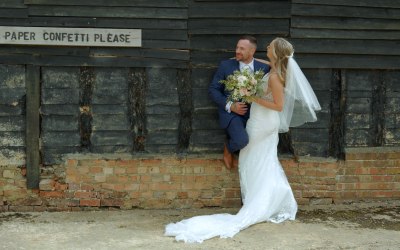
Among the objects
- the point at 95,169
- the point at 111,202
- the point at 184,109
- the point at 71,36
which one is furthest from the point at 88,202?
the point at 71,36

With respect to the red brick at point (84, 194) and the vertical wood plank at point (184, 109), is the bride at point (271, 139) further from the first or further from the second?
the red brick at point (84, 194)

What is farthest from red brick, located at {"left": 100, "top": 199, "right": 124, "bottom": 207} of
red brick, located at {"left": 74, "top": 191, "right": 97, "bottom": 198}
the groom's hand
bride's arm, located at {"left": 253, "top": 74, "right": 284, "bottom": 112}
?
bride's arm, located at {"left": 253, "top": 74, "right": 284, "bottom": 112}

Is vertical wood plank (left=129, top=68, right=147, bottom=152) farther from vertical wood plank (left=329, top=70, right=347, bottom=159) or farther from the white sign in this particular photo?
vertical wood plank (left=329, top=70, right=347, bottom=159)

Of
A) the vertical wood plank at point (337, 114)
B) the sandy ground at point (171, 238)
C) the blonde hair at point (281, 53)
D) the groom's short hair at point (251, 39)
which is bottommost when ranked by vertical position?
the sandy ground at point (171, 238)

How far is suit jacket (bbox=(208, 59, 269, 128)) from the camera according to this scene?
6914 millimetres

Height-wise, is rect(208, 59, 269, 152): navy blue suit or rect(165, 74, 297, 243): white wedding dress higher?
rect(208, 59, 269, 152): navy blue suit

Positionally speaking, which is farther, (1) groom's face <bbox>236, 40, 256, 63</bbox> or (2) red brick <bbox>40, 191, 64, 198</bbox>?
(2) red brick <bbox>40, 191, 64, 198</bbox>

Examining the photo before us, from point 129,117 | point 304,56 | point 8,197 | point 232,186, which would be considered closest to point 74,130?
point 129,117

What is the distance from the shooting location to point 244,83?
6559 millimetres

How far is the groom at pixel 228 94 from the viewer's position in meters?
6.85

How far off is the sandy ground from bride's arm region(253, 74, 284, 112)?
4.29 ft

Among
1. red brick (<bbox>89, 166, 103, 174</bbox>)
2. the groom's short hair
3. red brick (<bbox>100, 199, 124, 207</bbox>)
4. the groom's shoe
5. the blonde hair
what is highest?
the groom's short hair

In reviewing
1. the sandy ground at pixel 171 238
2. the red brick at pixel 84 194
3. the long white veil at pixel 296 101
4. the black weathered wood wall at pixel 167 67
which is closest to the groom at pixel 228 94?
the black weathered wood wall at pixel 167 67

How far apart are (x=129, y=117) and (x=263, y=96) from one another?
160cm
